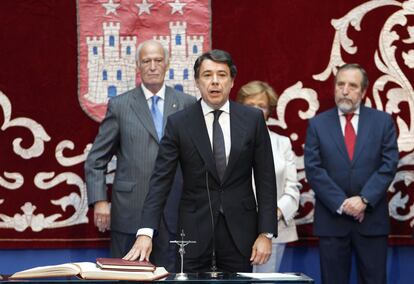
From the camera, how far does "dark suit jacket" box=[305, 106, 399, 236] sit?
5.56 metres

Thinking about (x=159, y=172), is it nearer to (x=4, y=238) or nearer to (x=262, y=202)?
(x=262, y=202)

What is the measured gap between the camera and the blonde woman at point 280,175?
18.7 feet

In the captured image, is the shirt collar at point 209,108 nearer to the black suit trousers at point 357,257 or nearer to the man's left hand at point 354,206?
the man's left hand at point 354,206

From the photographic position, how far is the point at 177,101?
561 centimetres

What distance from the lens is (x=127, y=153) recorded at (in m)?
5.57

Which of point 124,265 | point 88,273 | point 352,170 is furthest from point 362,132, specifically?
point 88,273

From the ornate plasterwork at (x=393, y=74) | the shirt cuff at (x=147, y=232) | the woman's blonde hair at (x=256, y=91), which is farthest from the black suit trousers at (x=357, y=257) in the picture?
the shirt cuff at (x=147, y=232)

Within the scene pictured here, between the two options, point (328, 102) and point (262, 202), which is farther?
point (328, 102)

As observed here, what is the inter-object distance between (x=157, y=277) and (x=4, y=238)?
2.79 meters

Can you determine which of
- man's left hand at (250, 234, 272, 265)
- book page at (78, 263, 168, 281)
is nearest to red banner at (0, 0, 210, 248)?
man's left hand at (250, 234, 272, 265)

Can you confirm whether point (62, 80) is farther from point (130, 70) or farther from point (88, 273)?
point (88, 273)

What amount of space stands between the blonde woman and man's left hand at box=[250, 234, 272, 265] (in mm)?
1277

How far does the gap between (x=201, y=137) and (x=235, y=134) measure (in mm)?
151

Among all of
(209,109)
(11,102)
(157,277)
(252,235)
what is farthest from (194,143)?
(11,102)
